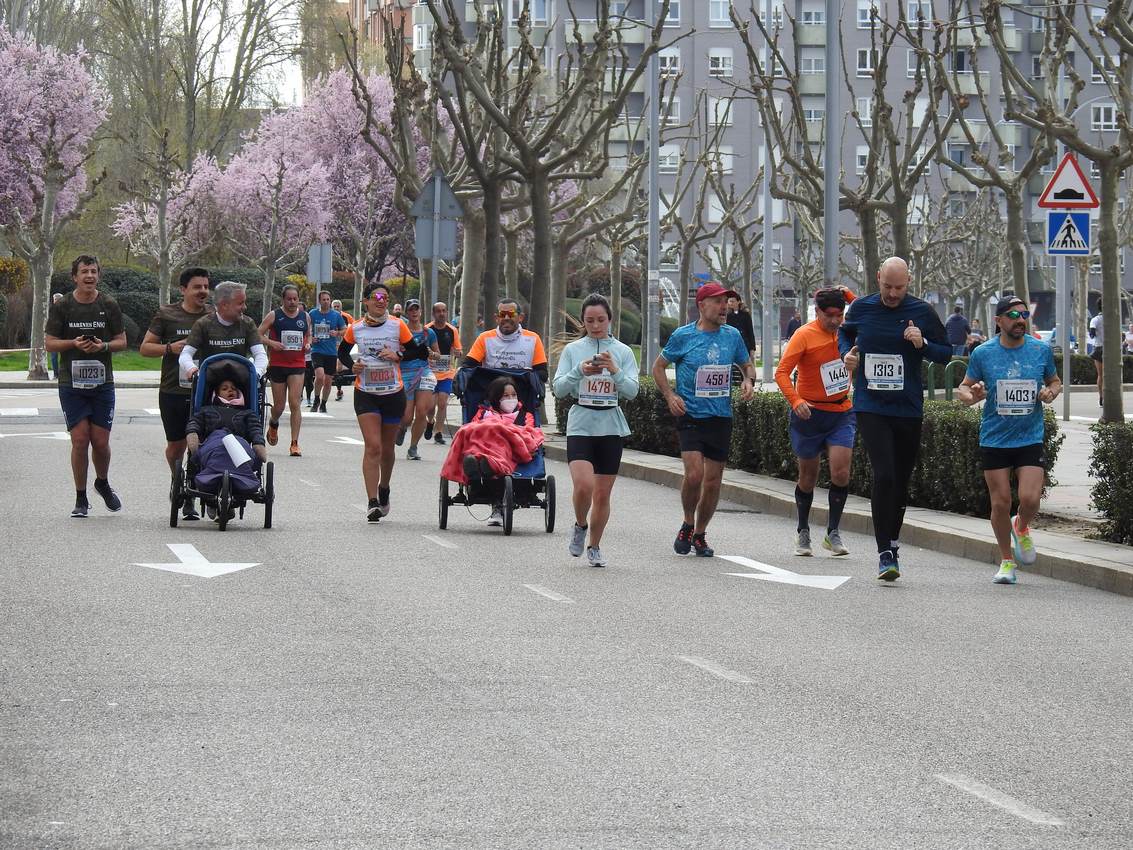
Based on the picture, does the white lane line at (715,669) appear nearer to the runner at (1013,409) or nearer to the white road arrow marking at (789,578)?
the white road arrow marking at (789,578)

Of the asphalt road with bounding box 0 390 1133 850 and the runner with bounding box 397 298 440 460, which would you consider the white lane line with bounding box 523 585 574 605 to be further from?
the runner with bounding box 397 298 440 460

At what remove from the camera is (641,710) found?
7.68 meters

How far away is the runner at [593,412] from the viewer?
1322cm

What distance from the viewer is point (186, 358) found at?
1464cm

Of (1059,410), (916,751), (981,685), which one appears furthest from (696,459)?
(1059,410)

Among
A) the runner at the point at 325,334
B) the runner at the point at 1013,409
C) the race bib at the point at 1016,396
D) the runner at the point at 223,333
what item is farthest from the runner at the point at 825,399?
the runner at the point at 325,334

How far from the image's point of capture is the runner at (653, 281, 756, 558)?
1361 cm

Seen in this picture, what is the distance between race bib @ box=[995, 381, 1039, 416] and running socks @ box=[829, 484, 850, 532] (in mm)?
1601

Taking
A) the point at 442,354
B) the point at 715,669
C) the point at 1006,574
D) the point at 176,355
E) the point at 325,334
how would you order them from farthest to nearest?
the point at 325,334 → the point at 442,354 → the point at 176,355 → the point at 1006,574 → the point at 715,669

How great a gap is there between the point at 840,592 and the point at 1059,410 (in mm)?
24205

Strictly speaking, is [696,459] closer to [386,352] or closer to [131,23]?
[386,352]

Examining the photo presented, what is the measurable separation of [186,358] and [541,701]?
7.44 meters

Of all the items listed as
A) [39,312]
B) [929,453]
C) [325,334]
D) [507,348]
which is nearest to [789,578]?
[507,348]

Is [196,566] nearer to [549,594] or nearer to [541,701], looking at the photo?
[549,594]
